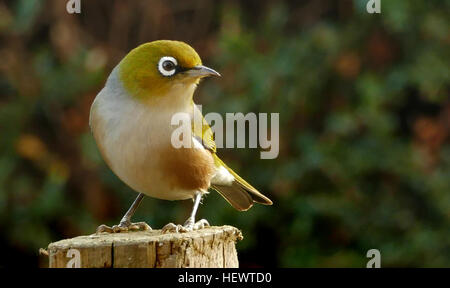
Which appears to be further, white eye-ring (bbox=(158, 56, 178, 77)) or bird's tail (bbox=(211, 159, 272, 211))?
bird's tail (bbox=(211, 159, 272, 211))

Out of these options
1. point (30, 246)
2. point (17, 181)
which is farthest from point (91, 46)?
point (30, 246)

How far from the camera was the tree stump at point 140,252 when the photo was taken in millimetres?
4152

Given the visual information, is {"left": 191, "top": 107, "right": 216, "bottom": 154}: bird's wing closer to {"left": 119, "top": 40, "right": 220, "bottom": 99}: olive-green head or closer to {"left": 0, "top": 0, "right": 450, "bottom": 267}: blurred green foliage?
{"left": 119, "top": 40, "right": 220, "bottom": 99}: olive-green head

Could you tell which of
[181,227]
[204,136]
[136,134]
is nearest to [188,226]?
[181,227]

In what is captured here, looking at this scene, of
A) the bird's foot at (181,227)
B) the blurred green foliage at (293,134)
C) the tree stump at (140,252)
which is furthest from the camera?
the blurred green foliage at (293,134)

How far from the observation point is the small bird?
460 cm

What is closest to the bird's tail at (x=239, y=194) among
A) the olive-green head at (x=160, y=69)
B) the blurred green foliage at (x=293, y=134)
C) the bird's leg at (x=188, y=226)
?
the bird's leg at (x=188, y=226)

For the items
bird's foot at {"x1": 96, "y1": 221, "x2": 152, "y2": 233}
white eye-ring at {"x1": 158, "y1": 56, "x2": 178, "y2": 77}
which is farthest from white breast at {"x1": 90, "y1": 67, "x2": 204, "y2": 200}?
bird's foot at {"x1": 96, "y1": 221, "x2": 152, "y2": 233}

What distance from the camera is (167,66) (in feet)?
15.3

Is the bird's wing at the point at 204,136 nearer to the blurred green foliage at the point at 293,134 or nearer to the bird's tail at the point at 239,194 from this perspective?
the bird's tail at the point at 239,194

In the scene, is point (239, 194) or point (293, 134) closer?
point (239, 194)

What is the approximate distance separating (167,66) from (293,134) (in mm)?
3554

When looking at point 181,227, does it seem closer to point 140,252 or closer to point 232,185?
point 140,252
